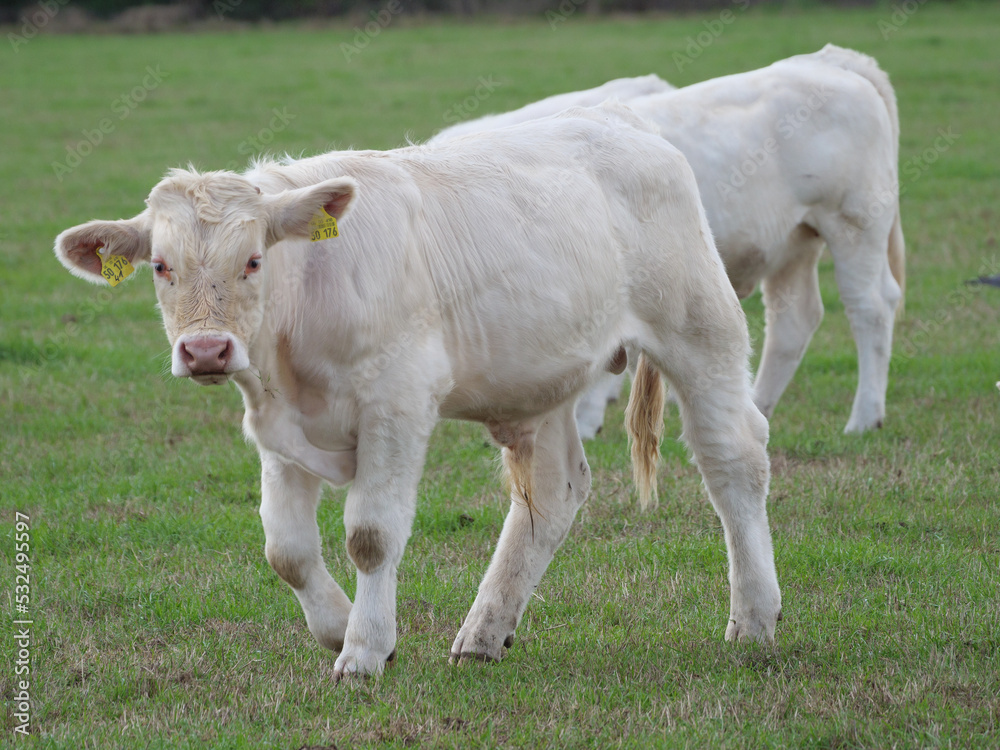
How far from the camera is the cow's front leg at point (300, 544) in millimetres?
4035

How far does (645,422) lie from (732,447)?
1.62 feet

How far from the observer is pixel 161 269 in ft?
11.9

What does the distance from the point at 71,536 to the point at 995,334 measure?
6751 millimetres

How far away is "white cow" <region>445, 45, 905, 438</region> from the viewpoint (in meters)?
7.30

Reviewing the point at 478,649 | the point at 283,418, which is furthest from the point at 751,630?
the point at 283,418

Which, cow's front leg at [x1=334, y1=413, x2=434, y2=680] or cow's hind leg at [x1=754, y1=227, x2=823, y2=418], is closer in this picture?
cow's front leg at [x1=334, y1=413, x2=434, y2=680]

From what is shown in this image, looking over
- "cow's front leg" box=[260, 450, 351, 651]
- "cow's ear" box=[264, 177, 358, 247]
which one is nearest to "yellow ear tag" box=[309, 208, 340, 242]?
"cow's ear" box=[264, 177, 358, 247]

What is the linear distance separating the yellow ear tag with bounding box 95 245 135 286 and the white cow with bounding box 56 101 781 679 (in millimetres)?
33

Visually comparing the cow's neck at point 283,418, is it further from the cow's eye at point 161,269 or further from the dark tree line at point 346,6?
the dark tree line at point 346,6

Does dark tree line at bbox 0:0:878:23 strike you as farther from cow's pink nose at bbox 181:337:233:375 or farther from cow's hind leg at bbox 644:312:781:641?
cow's pink nose at bbox 181:337:233:375

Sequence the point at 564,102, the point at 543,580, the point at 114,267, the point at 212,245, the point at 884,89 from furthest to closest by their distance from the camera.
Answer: the point at 564,102 < the point at 884,89 < the point at 543,580 < the point at 114,267 < the point at 212,245

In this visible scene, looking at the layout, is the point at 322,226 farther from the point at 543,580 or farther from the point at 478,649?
the point at 543,580

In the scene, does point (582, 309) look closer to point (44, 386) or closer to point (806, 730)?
point (806, 730)

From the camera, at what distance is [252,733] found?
370 cm
